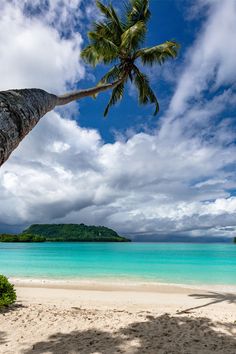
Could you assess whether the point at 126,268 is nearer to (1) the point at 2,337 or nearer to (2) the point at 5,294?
(2) the point at 5,294

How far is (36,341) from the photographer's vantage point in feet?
19.9

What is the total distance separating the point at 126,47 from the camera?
13266 mm

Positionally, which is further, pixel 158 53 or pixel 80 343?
pixel 158 53

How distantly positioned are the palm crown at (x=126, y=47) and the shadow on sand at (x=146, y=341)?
9516mm

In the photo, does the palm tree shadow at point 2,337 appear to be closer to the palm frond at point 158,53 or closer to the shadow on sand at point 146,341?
the shadow on sand at point 146,341

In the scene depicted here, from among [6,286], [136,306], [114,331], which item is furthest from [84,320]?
[136,306]

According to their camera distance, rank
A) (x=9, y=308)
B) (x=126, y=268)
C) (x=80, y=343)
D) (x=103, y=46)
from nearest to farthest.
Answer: (x=80, y=343)
(x=9, y=308)
(x=103, y=46)
(x=126, y=268)

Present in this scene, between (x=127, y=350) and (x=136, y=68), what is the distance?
12083mm

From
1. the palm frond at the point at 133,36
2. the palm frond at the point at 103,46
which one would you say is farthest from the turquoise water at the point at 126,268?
the palm frond at the point at 133,36

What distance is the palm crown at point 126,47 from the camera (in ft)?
42.6

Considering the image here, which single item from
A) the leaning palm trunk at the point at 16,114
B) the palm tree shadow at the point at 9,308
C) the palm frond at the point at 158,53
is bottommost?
the palm tree shadow at the point at 9,308

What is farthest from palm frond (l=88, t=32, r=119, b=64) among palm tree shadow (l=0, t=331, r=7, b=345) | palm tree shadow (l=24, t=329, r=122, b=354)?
palm tree shadow (l=0, t=331, r=7, b=345)

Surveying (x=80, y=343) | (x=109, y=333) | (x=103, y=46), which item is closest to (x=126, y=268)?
(x=103, y=46)

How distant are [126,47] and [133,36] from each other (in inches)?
29.7
